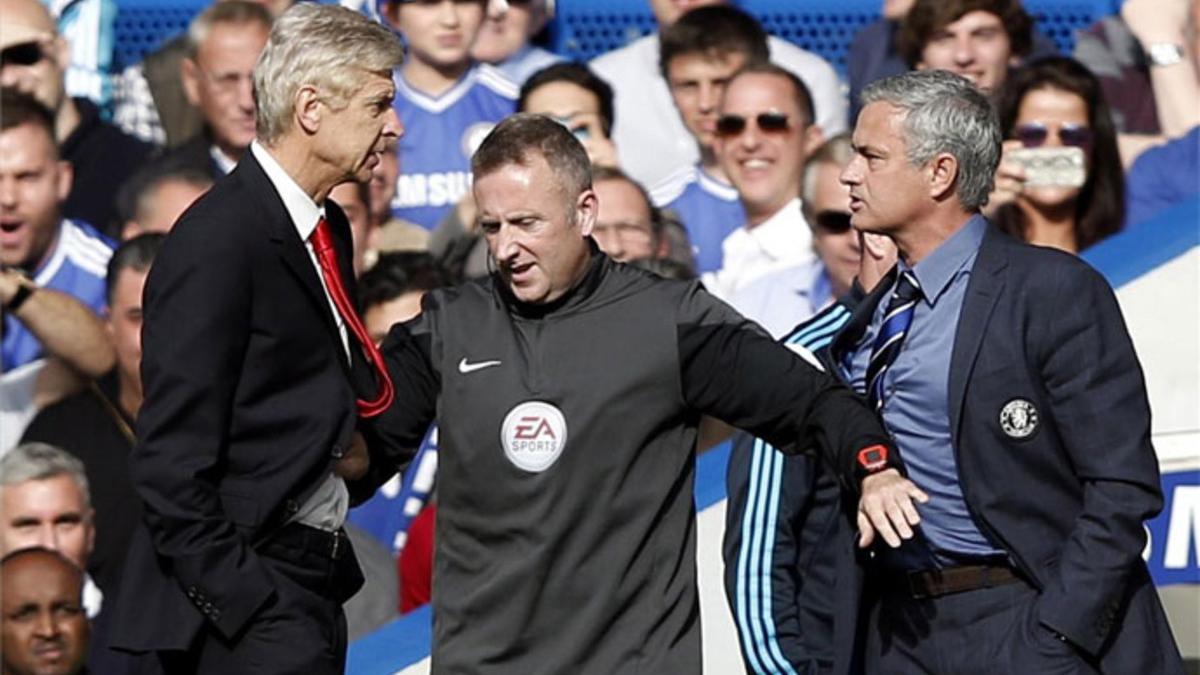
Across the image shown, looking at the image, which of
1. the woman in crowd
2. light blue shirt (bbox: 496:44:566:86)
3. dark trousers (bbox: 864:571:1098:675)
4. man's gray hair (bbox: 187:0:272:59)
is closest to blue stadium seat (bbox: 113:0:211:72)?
man's gray hair (bbox: 187:0:272:59)

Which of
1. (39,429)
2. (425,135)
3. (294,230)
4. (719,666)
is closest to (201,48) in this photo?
(425,135)

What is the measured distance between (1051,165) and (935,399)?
9.21 ft

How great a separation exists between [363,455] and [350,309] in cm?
29

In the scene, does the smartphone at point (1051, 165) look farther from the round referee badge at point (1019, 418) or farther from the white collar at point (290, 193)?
the white collar at point (290, 193)

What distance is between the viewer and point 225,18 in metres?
7.64

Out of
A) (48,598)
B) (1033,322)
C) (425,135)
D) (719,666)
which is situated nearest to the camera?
(1033,322)

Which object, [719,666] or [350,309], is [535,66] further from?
[350,309]

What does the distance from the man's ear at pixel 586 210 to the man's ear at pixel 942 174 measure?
2.06 feet

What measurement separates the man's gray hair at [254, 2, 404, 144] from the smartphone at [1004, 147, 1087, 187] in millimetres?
3090

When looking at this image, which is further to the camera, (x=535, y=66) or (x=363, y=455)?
(x=535, y=66)

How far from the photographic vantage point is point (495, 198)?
438 centimetres

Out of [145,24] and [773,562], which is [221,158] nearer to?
[145,24]

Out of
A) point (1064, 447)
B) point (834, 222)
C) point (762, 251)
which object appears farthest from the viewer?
point (762, 251)

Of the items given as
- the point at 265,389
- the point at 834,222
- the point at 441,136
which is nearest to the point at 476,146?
the point at 441,136
